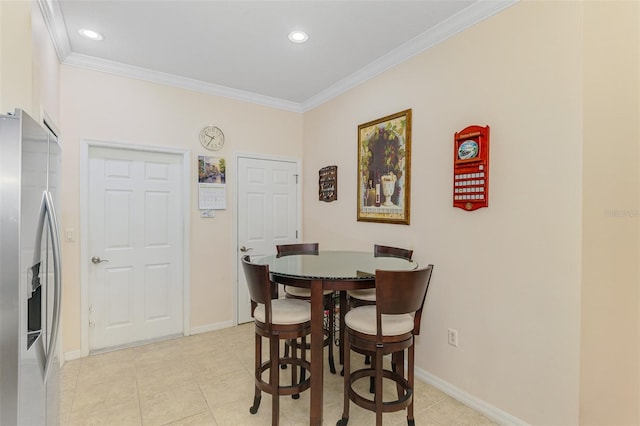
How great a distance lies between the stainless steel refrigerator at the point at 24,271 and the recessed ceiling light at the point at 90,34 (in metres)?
1.71

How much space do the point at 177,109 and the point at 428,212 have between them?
9.00ft

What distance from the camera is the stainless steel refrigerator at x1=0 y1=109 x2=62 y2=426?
107 cm

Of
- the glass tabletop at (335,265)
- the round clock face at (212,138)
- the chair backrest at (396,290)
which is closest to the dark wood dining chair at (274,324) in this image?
the glass tabletop at (335,265)

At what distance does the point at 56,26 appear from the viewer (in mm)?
2410

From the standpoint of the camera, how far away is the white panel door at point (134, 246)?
3.12 metres

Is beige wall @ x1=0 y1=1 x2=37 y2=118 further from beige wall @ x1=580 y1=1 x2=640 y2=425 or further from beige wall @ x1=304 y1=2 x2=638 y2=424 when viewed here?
beige wall @ x1=580 y1=1 x2=640 y2=425

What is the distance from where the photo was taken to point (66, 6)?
225cm

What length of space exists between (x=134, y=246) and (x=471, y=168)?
317 centimetres

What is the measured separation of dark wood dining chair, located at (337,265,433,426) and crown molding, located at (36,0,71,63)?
2.71 metres

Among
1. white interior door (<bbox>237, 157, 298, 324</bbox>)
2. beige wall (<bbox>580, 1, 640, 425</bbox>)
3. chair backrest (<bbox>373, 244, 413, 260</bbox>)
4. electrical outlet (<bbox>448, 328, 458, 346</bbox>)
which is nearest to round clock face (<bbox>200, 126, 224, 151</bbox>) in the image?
white interior door (<bbox>237, 157, 298, 324</bbox>)

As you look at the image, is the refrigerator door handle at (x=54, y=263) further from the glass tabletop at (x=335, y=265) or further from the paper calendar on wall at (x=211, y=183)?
the paper calendar on wall at (x=211, y=183)

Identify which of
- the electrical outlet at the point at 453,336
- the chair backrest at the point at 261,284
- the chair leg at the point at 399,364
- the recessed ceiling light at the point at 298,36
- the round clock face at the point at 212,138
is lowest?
the chair leg at the point at 399,364

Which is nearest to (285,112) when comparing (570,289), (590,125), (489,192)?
(489,192)

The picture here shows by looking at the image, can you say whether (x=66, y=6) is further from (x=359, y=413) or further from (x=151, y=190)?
(x=359, y=413)
